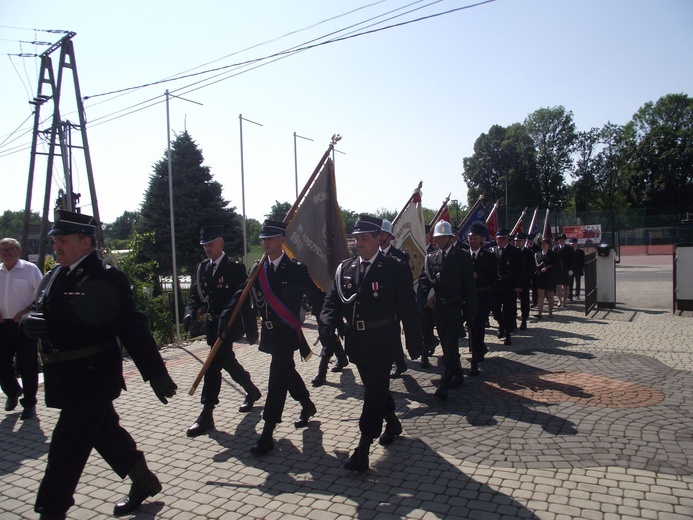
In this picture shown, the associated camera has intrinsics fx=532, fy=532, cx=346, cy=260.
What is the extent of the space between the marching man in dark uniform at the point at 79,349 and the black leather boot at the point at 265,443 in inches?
47.8

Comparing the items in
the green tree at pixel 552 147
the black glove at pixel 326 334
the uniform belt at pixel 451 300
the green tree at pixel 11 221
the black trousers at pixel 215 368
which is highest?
the green tree at pixel 552 147

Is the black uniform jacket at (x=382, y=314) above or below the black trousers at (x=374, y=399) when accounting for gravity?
above

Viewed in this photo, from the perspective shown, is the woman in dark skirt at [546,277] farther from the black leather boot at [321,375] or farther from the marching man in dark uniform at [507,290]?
the black leather boot at [321,375]

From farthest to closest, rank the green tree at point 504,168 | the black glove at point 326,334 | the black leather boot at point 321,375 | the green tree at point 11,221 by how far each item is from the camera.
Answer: the green tree at point 11,221, the green tree at point 504,168, the black leather boot at point 321,375, the black glove at point 326,334

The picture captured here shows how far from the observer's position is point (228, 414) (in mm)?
6043

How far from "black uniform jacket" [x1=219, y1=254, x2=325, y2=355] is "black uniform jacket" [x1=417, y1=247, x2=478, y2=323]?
1.73 metres

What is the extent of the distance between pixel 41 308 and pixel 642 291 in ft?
59.4

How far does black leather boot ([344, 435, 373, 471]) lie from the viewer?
4270 mm

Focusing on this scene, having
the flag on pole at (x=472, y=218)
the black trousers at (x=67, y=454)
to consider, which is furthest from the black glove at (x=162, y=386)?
the flag on pole at (x=472, y=218)

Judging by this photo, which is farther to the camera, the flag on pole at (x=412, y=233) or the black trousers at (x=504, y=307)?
the flag on pole at (x=412, y=233)

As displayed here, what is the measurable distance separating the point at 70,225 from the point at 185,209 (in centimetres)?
2510

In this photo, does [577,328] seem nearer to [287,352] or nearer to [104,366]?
[287,352]

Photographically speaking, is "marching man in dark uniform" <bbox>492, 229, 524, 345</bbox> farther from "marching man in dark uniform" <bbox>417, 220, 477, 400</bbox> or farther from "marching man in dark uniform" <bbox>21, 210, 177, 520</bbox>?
"marching man in dark uniform" <bbox>21, 210, 177, 520</bbox>

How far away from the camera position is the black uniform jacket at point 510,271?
9.41 m
